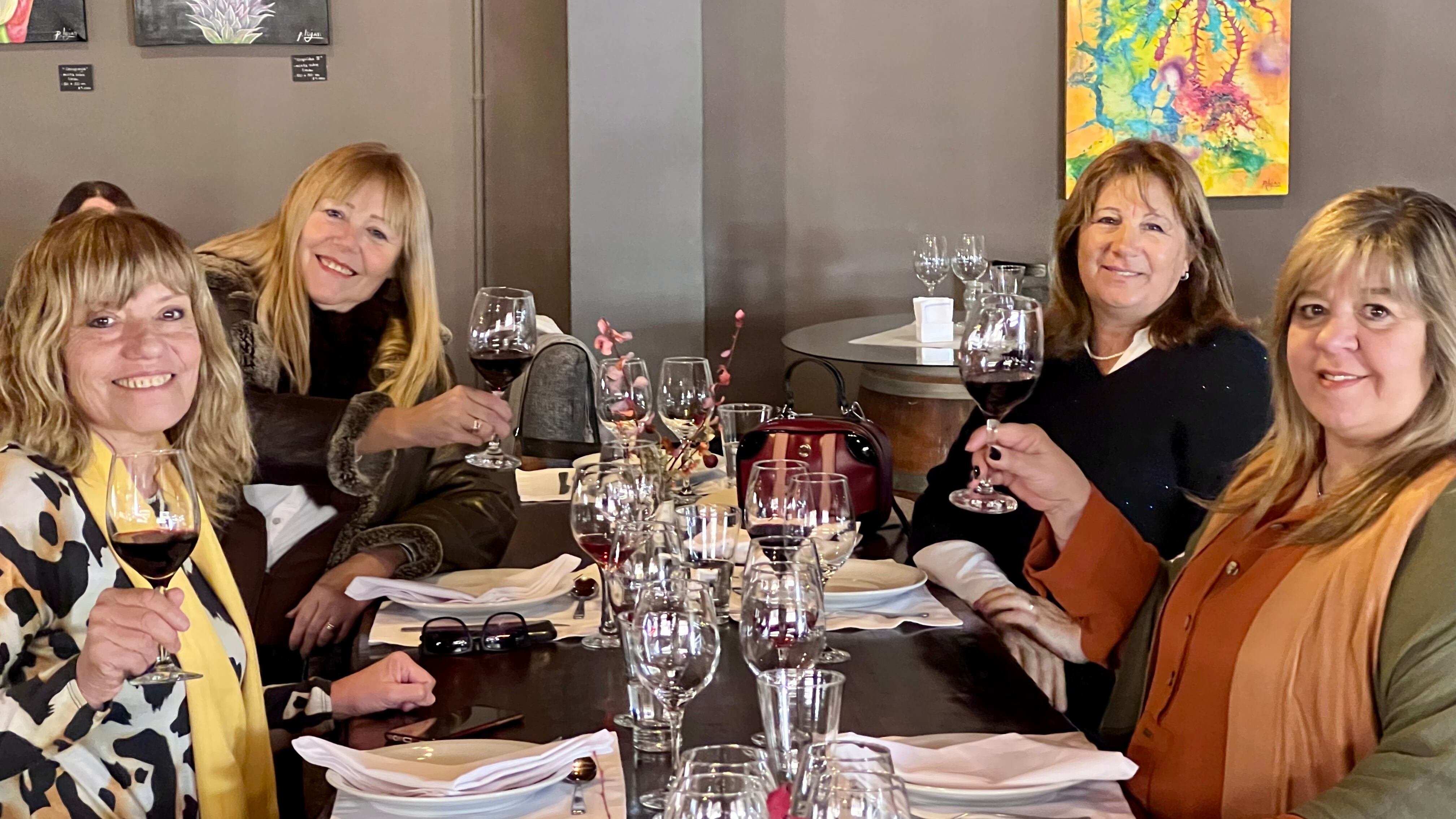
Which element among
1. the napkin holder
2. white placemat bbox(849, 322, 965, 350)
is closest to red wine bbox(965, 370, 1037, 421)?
white placemat bbox(849, 322, 965, 350)

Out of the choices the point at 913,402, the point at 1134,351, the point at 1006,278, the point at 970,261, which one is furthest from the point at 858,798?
the point at 970,261

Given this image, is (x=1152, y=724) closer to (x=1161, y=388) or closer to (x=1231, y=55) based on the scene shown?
(x=1161, y=388)

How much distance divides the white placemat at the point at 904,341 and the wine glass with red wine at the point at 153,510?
263 centimetres

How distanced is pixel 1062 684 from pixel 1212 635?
0.46 metres

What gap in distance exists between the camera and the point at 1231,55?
5.02 m

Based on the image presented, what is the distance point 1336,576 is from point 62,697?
1267mm

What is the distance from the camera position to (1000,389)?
1.85 meters

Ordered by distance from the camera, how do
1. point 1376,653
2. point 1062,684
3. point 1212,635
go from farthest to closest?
point 1062,684 → point 1212,635 → point 1376,653

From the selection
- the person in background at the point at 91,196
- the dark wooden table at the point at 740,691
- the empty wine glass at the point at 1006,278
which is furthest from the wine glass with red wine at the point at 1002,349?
the person in background at the point at 91,196

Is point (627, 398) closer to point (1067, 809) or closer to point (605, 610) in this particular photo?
point (605, 610)

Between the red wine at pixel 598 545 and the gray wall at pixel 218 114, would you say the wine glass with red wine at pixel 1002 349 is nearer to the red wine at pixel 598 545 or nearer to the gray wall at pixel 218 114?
the red wine at pixel 598 545

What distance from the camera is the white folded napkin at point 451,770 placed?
122cm

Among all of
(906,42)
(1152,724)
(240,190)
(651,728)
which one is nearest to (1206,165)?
(906,42)

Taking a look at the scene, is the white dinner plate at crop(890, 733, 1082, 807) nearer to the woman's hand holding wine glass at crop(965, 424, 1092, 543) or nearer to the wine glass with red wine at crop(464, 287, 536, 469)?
the woman's hand holding wine glass at crop(965, 424, 1092, 543)
